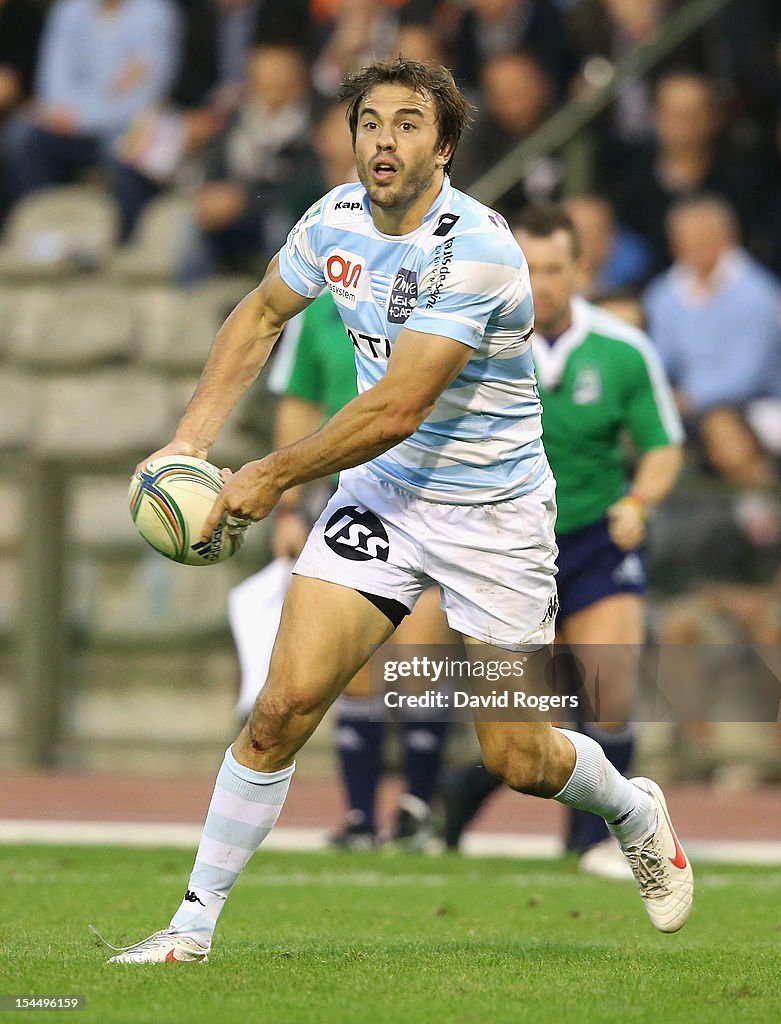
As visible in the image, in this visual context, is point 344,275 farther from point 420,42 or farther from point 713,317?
point 420,42

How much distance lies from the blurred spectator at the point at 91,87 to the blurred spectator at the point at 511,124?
3.27 metres

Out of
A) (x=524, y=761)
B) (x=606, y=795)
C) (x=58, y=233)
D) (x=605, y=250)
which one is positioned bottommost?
(x=58, y=233)

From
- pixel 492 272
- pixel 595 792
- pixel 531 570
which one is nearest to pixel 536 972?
pixel 595 792

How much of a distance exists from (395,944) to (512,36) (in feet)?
33.8

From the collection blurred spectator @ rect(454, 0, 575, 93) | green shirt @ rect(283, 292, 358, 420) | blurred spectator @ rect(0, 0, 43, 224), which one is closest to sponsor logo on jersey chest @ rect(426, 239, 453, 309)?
green shirt @ rect(283, 292, 358, 420)

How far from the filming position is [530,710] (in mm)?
5227

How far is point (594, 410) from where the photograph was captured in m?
8.21

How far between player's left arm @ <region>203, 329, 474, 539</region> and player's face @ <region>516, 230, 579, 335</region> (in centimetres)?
319

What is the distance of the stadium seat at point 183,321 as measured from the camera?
48.8ft

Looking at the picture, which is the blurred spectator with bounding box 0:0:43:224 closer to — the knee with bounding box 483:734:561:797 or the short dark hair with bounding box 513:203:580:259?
the short dark hair with bounding box 513:203:580:259

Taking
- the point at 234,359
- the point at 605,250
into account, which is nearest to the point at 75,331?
A: the point at 605,250

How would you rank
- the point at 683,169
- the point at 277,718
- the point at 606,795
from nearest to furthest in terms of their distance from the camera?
the point at 277,718, the point at 606,795, the point at 683,169

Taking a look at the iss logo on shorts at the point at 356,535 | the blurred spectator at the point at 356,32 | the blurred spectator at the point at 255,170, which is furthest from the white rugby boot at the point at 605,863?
the blurred spectator at the point at 356,32

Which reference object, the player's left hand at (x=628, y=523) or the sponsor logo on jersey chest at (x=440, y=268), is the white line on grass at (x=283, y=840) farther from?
the sponsor logo on jersey chest at (x=440, y=268)
